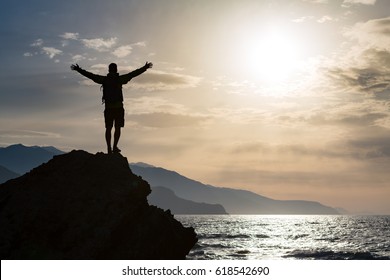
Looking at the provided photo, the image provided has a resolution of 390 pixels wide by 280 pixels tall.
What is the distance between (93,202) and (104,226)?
1021mm

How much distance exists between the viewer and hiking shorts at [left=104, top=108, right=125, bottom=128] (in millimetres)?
17438

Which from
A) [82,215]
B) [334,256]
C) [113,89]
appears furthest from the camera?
[334,256]

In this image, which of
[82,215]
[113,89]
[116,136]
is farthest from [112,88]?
[82,215]

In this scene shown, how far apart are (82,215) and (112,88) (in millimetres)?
5142

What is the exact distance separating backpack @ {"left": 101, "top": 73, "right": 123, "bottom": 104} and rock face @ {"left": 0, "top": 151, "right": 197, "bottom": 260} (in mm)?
2179

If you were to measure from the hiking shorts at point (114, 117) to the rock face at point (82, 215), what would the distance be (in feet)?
4.01

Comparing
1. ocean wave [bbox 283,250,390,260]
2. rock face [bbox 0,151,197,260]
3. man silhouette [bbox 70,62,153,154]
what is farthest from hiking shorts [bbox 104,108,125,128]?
ocean wave [bbox 283,250,390,260]

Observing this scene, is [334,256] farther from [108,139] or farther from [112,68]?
[112,68]

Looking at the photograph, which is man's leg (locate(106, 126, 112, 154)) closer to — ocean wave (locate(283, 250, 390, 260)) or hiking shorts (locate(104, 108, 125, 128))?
hiking shorts (locate(104, 108, 125, 128))

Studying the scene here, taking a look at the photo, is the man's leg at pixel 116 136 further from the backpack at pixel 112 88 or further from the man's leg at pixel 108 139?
the backpack at pixel 112 88

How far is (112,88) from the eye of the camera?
17.3 m

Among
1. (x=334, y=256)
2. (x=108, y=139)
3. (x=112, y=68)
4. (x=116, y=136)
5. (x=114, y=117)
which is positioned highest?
(x=112, y=68)

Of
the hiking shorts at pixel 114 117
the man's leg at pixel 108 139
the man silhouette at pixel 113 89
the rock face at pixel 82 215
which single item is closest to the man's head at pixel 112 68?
the man silhouette at pixel 113 89
